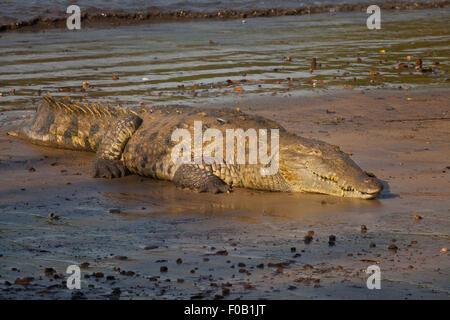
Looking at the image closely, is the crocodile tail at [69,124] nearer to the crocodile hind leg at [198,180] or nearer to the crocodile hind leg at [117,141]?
the crocodile hind leg at [117,141]

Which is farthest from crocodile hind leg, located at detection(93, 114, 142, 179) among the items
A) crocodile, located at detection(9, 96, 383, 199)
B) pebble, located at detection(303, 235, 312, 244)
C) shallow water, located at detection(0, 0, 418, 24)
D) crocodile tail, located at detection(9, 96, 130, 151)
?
shallow water, located at detection(0, 0, 418, 24)

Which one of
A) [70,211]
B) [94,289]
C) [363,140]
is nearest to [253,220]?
[70,211]

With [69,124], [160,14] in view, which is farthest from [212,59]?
[160,14]

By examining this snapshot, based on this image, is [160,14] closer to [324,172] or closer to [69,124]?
[69,124]

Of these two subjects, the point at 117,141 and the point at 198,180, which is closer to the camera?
the point at 198,180

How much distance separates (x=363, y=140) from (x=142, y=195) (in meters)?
3.25

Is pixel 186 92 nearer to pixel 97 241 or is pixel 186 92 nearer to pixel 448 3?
pixel 97 241

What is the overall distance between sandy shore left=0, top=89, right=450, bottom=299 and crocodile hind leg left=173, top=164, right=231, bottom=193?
124 millimetres

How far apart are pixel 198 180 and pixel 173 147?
621 mm

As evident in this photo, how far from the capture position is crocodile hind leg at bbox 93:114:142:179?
7.96m

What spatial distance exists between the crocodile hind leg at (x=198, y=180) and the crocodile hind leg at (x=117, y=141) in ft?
2.92

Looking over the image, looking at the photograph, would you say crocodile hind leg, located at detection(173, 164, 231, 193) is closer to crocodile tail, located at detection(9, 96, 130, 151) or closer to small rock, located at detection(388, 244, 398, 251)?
crocodile tail, located at detection(9, 96, 130, 151)

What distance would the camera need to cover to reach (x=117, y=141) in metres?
8.07

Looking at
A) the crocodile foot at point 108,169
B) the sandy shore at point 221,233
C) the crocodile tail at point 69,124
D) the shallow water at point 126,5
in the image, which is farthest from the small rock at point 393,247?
the shallow water at point 126,5
